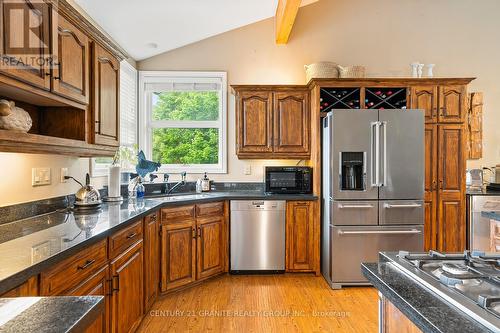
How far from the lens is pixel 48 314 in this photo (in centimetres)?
69

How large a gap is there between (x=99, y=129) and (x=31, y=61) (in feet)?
2.56

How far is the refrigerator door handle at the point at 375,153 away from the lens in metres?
3.21

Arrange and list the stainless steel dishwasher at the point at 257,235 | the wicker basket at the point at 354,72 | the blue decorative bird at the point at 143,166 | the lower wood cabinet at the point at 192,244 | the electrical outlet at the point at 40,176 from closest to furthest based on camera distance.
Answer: the electrical outlet at the point at 40,176 < the lower wood cabinet at the point at 192,244 < the blue decorative bird at the point at 143,166 < the stainless steel dishwasher at the point at 257,235 < the wicker basket at the point at 354,72

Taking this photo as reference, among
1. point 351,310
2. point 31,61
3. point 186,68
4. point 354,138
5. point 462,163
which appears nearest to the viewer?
point 31,61

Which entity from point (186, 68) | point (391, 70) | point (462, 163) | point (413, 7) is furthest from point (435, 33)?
point (186, 68)

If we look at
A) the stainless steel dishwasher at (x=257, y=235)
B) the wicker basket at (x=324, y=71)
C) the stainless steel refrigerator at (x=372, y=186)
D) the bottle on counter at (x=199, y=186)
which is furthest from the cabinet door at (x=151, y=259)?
the wicker basket at (x=324, y=71)

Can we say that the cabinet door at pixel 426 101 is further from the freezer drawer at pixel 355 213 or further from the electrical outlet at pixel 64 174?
the electrical outlet at pixel 64 174

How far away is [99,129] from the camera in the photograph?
2309 mm

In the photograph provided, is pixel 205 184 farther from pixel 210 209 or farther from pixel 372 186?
pixel 372 186

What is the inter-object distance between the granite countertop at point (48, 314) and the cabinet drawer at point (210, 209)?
2.48 meters

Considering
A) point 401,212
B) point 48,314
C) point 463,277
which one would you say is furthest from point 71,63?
point 401,212

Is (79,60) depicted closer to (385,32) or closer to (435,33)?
(385,32)

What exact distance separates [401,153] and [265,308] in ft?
6.68

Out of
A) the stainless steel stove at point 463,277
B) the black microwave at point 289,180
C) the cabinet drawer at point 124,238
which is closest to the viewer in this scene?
the stainless steel stove at point 463,277
